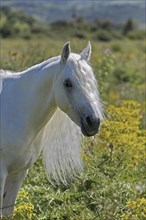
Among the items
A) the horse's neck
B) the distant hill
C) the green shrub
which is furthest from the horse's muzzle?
the distant hill

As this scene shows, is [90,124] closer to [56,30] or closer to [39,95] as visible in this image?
[39,95]

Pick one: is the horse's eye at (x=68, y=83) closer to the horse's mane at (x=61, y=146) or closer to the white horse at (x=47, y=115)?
the white horse at (x=47, y=115)

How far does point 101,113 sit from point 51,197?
5.16ft

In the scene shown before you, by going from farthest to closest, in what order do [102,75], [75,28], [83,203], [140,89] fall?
[75,28] < [140,89] < [102,75] < [83,203]

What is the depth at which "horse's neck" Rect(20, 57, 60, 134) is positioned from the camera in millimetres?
3963

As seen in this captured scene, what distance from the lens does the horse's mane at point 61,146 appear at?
4184 mm

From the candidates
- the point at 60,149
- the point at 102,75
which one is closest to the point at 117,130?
the point at 60,149

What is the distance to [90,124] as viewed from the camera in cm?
362

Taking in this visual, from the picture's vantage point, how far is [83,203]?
4938mm

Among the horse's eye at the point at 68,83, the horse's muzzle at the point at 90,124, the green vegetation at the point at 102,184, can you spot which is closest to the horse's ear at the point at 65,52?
the horse's eye at the point at 68,83

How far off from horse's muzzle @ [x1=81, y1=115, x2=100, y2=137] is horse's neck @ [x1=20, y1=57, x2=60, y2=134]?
15.7 inches

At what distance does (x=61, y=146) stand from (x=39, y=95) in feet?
1.63

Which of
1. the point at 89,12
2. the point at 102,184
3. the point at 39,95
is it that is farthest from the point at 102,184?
the point at 89,12

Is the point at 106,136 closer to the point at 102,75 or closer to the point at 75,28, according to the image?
the point at 102,75
